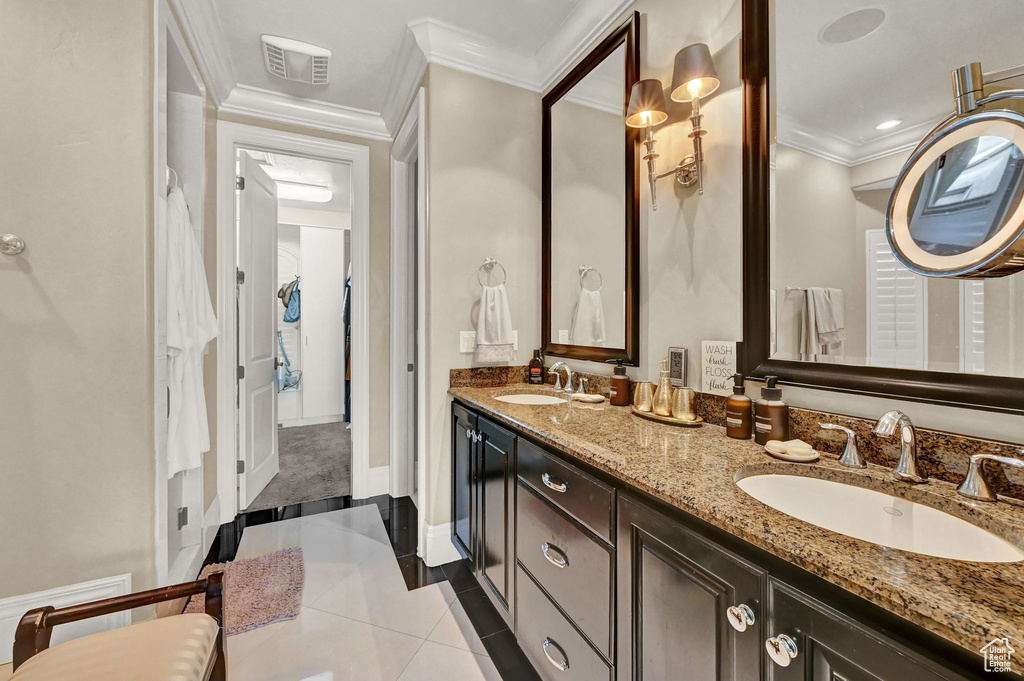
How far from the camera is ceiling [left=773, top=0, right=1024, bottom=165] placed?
0.83 metres

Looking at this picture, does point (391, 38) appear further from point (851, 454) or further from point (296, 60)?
point (851, 454)

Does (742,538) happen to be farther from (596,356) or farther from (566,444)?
(596,356)

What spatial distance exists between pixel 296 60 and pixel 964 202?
2840 millimetres

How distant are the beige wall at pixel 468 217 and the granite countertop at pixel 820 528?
94 centimetres

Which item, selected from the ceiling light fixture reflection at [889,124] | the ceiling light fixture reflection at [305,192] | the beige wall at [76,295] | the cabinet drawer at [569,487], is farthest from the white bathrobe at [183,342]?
the ceiling light fixture reflection at [305,192]

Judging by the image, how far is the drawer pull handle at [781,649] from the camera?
24.4 inches

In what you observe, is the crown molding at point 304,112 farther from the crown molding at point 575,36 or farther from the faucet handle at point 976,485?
the faucet handle at point 976,485

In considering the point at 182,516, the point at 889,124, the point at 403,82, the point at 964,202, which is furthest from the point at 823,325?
the point at 182,516

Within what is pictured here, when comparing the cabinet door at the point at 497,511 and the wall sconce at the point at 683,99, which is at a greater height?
the wall sconce at the point at 683,99

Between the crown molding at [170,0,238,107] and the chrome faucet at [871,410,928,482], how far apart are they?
2777mm

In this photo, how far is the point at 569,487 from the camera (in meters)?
1.16

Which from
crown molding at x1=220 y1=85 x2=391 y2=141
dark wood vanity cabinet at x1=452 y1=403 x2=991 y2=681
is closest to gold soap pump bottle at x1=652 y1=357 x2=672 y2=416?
dark wood vanity cabinet at x1=452 y1=403 x2=991 y2=681

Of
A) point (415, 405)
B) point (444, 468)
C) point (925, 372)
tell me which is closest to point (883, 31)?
point (925, 372)

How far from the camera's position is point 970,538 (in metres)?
0.71
